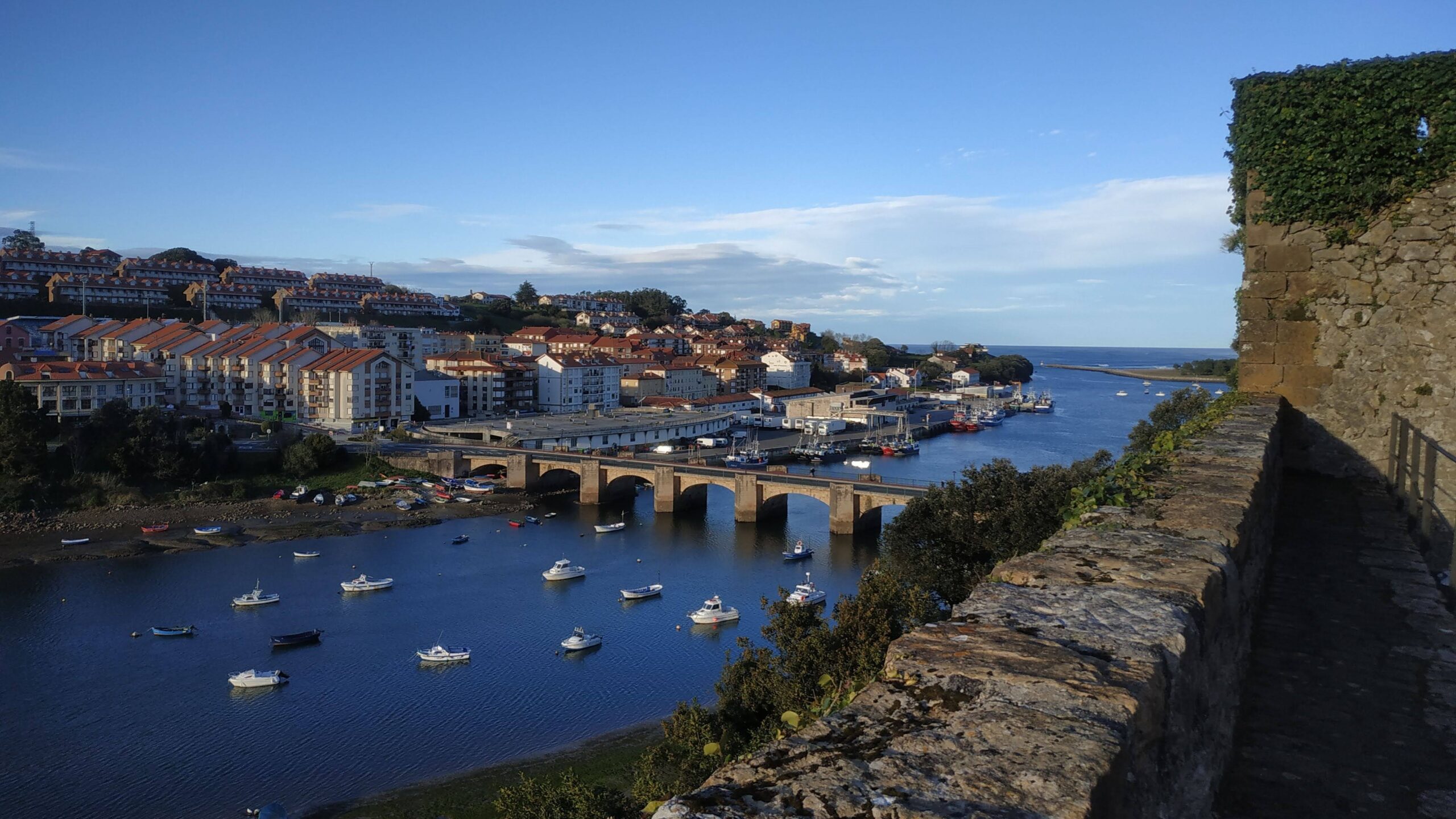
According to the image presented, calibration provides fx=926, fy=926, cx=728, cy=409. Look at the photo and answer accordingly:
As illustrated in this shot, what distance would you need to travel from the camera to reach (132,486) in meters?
34.4

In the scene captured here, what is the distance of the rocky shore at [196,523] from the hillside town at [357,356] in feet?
31.2

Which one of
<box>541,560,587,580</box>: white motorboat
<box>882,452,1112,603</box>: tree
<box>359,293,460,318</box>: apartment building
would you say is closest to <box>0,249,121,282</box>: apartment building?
<box>359,293,460,318</box>: apartment building

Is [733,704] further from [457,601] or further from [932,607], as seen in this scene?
[457,601]

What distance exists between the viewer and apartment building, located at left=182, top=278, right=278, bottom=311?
74.2m

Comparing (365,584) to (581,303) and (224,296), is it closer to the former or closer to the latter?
(224,296)

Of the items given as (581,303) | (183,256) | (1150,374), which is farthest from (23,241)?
(1150,374)

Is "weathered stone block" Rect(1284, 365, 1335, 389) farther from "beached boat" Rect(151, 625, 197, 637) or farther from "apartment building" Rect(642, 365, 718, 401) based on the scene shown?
"apartment building" Rect(642, 365, 718, 401)

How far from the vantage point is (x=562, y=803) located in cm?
973

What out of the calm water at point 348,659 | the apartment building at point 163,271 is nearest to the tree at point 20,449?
the calm water at point 348,659

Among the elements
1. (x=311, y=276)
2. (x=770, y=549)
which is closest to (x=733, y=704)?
(x=770, y=549)

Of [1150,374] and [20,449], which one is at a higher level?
[1150,374]

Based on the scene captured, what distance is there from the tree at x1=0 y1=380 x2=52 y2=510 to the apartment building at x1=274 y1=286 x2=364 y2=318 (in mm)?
45491

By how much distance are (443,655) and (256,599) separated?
23.4 ft

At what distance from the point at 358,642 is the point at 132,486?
20.1 m
